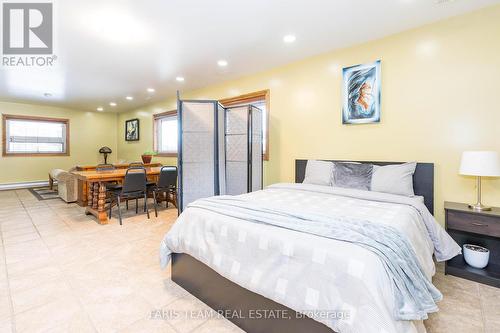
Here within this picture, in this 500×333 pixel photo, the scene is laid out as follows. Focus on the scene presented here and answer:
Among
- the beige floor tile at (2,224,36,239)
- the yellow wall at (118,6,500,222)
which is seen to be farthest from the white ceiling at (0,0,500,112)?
the beige floor tile at (2,224,36,239)

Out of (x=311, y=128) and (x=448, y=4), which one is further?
(x=311, y=128)

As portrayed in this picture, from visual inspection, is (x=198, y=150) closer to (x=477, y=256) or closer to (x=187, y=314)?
(x=187, y=314)

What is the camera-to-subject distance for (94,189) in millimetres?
4254

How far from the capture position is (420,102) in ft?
8.87

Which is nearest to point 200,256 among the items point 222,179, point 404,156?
point 222,179

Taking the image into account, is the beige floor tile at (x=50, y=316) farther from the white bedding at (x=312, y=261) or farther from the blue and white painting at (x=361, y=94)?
the blue and white painting at (x=361, y=94)

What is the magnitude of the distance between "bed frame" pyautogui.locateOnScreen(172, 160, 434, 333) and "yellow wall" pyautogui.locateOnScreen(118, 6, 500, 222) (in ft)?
7.60

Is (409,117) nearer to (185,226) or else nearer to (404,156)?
(404,156)

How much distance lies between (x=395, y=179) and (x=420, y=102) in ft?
3.15

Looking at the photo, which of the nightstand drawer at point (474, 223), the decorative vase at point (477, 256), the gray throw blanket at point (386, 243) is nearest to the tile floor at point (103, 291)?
the decorative vase at point (477, 256)

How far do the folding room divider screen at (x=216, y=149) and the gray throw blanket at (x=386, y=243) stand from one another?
1837 millimetres

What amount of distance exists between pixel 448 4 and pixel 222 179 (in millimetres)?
3322

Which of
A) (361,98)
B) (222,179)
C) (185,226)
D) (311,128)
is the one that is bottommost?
(185,226)

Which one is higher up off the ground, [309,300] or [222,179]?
[222,179]
